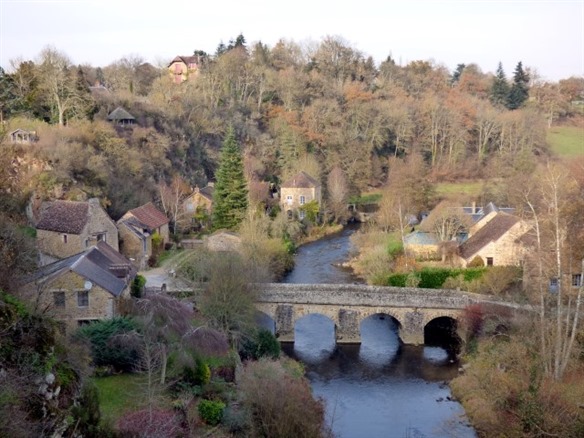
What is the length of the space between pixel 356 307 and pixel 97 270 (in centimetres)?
1233

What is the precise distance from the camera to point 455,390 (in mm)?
25547

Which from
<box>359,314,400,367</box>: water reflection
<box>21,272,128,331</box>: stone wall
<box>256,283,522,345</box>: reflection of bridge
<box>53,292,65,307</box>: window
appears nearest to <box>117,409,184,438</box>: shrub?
<box>21,272,128,331</box>: stone wall

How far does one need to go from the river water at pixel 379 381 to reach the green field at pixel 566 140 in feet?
168

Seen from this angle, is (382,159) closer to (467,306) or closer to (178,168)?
(178,168)

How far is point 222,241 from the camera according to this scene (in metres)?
40.5

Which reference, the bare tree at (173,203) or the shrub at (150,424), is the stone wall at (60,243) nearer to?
the bare tree at (173,203)

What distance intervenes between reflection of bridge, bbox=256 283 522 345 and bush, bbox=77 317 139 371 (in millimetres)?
9766

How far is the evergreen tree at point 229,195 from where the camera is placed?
45375mm

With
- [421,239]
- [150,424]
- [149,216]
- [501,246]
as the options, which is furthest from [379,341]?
[150,424]

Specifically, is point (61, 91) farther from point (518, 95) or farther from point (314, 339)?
point (518, 95)

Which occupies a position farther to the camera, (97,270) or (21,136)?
(21,136)

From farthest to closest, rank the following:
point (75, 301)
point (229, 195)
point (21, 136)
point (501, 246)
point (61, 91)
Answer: point (61, 91) < point (229, 195) < point (21, 136) < point (501, 246) < point (75, 301)

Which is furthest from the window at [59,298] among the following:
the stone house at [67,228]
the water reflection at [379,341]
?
the water reflection at [379,341]

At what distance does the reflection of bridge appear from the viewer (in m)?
30.6
